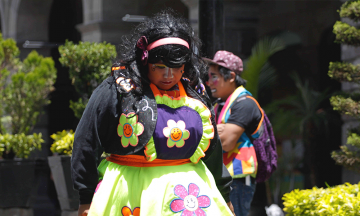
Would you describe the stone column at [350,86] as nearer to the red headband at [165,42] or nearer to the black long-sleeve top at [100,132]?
the red headband at [165,42]

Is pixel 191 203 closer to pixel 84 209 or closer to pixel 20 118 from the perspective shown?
pixel 84 209

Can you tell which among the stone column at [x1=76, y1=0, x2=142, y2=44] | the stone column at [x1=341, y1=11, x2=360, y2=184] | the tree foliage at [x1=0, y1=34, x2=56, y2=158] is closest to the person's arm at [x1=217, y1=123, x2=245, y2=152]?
the stone column at [x1=341, y1=11, x2=360, y2=184]

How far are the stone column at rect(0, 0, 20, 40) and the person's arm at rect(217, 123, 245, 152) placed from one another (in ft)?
32.3

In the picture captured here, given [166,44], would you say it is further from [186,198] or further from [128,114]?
[186,198]

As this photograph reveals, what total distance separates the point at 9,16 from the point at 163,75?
1104 cm

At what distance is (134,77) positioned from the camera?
242cm

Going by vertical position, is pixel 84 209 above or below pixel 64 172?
above

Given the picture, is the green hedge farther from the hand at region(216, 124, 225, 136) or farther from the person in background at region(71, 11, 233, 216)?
the person in background at region(71, 11, 233, 216)

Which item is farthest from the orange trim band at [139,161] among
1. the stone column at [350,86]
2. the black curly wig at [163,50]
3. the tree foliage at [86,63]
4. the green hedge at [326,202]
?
the stone column at [350,86]

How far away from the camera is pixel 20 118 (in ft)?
22.4

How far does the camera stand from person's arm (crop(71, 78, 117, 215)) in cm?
227

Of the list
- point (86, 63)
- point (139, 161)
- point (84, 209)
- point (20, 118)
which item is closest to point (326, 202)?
point (139, 161)

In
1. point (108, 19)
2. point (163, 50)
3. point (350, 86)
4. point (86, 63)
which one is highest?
point (108, 19)

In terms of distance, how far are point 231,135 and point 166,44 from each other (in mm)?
1548
